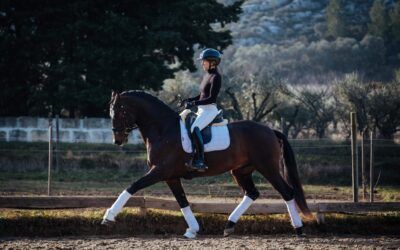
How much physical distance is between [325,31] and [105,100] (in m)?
122

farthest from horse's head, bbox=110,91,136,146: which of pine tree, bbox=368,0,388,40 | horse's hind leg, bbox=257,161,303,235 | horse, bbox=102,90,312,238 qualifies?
pine tree, bbox=368,0,388,40

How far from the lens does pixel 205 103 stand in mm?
11664

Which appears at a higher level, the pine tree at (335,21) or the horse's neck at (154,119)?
the pine tree at (335,21)

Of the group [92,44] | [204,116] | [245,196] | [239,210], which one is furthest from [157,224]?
[92,44]

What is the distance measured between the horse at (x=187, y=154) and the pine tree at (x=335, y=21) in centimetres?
12976

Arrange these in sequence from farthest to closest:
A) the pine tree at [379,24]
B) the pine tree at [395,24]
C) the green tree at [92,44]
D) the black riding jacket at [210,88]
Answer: the pine tree at [379,24] → the pine tree at [395,24] → the green tree at [92,44] → the black riding jacket at [210,88]

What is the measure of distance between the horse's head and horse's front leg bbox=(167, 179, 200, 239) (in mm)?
1234

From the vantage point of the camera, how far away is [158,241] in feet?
36.3

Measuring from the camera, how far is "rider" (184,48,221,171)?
1150 centimetres

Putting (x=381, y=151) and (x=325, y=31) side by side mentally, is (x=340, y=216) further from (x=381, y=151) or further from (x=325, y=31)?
(x=325, y=31)

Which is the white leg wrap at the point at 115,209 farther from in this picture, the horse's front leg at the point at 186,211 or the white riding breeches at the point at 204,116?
the white riding breeches at the point at 204,116

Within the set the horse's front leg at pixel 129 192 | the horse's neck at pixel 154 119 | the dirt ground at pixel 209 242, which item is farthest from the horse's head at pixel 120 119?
the dirt ground at pixel 209 242

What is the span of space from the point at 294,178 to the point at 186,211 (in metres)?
2.15

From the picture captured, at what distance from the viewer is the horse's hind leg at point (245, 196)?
463 inches
